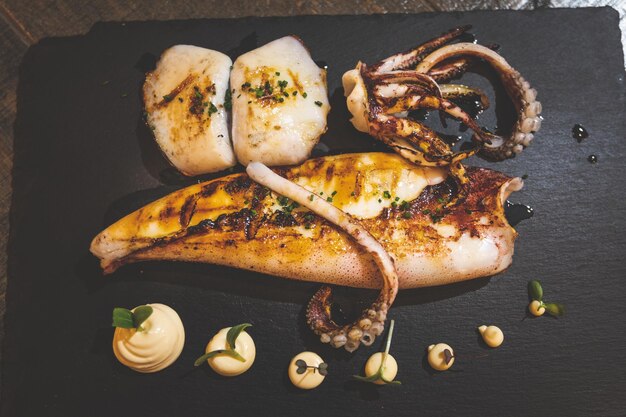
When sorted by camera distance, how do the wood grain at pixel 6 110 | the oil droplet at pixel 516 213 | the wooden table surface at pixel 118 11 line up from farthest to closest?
the wooden table surface at pixel 118 11
the wood grain at pixel 6 110
the oil droplet at pixel 516 213

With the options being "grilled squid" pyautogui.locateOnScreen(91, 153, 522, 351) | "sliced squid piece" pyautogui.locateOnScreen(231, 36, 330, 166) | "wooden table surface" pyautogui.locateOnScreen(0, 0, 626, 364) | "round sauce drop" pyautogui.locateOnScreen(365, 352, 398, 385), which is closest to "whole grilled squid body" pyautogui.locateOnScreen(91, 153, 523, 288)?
"grilled squid" pyautogui.locateOnScreen(91, 153, 522, 351)

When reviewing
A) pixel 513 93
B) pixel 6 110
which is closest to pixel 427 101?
pixel 513 93

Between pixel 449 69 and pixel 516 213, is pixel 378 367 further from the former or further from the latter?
→ pixel 449 69

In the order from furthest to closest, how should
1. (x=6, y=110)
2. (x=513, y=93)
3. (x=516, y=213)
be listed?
(x=6, y=110) → (x=516, y=213) → (x=513, y=93)

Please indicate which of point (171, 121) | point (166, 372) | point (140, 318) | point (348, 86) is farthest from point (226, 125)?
point (166, 372)

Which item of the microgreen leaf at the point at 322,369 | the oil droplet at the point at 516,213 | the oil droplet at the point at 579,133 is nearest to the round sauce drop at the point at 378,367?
the microgreen leaf at the point at 322,369

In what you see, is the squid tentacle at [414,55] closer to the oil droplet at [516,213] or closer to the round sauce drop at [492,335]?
the oil droplet at [516,213]
